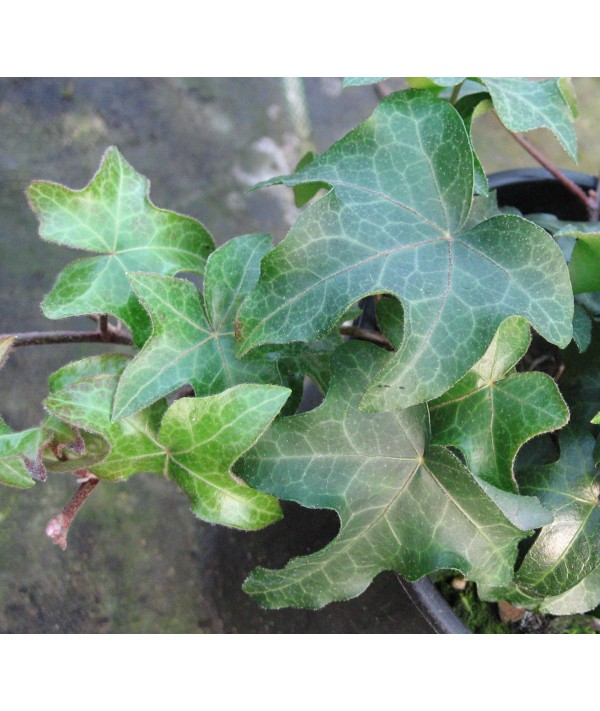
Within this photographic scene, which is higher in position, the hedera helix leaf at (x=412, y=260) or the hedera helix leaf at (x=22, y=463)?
the hedera helix leaf at (x=412, y=260)

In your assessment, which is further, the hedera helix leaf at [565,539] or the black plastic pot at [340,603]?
the black plastic pot at [340,603]

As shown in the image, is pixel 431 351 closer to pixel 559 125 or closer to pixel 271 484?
pixel 271 484

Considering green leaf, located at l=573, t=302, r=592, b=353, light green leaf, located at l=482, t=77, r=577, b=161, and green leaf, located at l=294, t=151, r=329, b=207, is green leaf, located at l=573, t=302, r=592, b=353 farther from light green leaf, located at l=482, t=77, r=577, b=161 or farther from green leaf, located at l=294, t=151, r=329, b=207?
green leaf, located at l=294, t=151, r=329, b=207

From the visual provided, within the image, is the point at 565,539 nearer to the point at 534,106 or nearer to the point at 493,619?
the point at 493,619

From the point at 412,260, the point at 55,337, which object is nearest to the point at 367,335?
the point at 412,260

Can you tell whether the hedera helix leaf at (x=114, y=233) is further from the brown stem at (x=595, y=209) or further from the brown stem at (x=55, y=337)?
the brown stem at (x=595, y=209)

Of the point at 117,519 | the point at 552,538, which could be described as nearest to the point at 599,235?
the point at 552,538

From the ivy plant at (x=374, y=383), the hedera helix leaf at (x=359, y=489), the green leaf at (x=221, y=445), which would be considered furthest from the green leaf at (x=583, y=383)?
the green leaf at (x=221, y=445)
